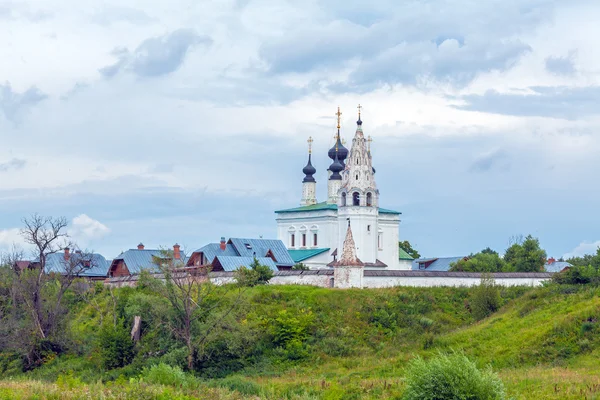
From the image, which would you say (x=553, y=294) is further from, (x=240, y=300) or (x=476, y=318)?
(x=240, y=300)

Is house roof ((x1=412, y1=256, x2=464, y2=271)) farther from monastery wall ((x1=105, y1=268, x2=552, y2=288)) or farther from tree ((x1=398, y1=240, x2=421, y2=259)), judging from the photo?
monastery wall ((x1=105, y1=268, x2=552, y2=288))

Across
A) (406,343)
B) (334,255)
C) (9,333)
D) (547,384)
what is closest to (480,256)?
(334,255)

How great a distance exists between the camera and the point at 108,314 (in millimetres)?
44938

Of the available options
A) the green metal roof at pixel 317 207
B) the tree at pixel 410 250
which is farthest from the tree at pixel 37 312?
the tree at pixel 410 250

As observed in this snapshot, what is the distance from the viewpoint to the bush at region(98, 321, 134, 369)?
1486 inches

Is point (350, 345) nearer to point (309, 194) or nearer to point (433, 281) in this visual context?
point (433, 281)

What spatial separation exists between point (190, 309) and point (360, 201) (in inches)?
1029

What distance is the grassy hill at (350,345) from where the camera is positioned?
28.5 m

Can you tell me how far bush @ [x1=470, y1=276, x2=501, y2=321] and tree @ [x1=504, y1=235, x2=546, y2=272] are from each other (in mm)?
21546

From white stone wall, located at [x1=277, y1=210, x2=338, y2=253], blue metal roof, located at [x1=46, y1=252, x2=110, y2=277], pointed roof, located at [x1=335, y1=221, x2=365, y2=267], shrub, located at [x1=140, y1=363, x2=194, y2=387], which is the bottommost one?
shrub, located at [x1=140, y1=363, x2=194, y2=387]

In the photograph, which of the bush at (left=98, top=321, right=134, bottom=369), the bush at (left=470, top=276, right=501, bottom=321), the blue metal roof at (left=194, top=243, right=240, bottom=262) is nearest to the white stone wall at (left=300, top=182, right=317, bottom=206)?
the blue metal roof at (left=194, top=243, right=240, bottom=262)

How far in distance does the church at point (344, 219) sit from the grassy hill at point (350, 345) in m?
15.8

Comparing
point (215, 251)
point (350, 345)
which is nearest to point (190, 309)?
point (350, 345)

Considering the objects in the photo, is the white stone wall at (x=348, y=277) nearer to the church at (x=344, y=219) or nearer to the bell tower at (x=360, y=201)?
the church at (x=344, y=219)
